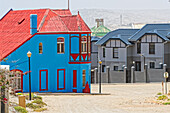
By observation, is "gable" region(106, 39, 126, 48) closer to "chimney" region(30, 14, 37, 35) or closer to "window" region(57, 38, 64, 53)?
"window" region(57, 38, 64, 53)

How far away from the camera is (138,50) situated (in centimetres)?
7525

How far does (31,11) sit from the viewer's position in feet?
154

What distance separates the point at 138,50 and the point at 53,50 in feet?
111

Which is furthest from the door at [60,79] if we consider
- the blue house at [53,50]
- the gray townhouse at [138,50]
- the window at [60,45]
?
the gray townhouse at [138,50]

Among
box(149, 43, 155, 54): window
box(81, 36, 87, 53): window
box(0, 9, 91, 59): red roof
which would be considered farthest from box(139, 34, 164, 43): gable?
box(81, 36, 87, 53): window

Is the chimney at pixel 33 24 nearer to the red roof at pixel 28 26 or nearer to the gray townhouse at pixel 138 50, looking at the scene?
the red roof at pixel 28 26

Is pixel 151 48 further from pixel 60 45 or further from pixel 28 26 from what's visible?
pixel 28 26

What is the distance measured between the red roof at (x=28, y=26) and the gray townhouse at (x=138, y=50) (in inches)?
1009

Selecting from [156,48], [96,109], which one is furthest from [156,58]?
[96,109]

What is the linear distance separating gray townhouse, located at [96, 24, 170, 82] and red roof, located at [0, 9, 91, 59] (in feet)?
84.1

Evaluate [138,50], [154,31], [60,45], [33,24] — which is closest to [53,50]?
[60,45]

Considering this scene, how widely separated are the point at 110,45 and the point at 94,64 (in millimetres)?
9174

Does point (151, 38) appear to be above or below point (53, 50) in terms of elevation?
above

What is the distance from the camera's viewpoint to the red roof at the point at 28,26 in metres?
42.5
